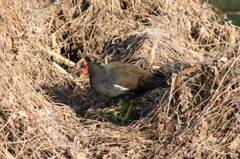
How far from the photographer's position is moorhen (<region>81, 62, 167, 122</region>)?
6.20 m

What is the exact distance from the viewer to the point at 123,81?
623 centimetres

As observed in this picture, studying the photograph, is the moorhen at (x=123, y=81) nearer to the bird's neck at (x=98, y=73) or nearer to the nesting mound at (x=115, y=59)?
the bird's neck at (x=98, y=73)

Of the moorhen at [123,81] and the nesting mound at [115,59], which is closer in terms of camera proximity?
the nesting mound at [115,59]

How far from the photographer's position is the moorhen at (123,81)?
620 cm

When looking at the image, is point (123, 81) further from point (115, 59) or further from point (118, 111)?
point (115, 59)

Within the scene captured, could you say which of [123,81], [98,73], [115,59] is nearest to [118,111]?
[123,81]

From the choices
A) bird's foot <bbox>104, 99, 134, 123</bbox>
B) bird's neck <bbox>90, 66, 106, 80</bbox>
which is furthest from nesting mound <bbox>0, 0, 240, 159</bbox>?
bird's neck <bbox>90, 66, 106, 80</bbox>

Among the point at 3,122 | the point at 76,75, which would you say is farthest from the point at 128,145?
the point at 76,75

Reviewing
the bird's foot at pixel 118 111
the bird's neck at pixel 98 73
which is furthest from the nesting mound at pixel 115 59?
the bird's neck at pixel 98 73

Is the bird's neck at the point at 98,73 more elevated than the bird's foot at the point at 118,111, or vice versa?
the bird's neck at the point at 98,73

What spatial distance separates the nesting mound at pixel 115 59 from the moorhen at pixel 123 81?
21 centimetres

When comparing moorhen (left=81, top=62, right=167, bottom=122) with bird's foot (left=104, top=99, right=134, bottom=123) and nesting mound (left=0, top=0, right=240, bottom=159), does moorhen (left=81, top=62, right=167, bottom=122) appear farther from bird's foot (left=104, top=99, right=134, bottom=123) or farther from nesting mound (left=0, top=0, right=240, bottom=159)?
nesting mound (left=0, top=0, right=240, bottom=159)

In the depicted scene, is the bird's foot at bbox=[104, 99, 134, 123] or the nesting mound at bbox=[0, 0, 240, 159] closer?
the nesting mound at bbox=[0, 0, 240, 159]

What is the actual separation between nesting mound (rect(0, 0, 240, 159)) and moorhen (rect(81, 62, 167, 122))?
8.3 inches
